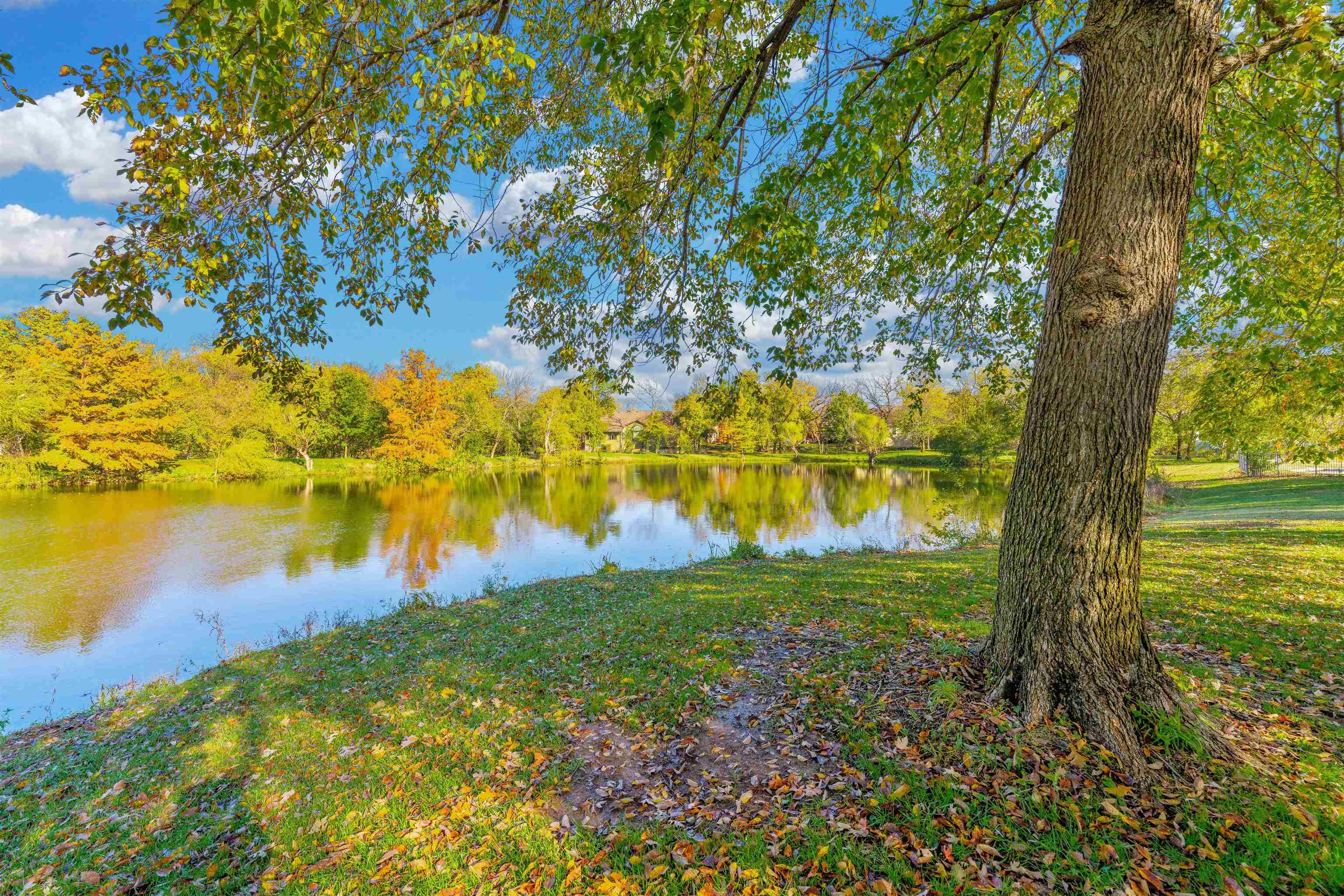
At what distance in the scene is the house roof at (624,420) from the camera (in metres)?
78.6

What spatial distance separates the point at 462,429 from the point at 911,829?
52.0m

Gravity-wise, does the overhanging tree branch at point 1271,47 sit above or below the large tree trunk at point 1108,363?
above

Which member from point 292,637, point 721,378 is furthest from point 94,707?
point 721,378

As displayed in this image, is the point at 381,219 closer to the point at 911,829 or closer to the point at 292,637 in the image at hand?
the point at 911,829

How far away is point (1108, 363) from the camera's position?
2975 millimetres

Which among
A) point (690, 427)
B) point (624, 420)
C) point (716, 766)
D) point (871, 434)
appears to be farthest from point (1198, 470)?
point (624, 420)

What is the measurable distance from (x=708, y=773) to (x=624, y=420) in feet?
268

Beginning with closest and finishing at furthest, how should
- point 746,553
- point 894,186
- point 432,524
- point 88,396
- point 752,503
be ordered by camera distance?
point 894,186 → point 746,553 → point 432,524 → point 752,503 → point 88,396

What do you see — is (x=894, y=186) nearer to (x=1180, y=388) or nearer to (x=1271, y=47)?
(x=1271, y=47)

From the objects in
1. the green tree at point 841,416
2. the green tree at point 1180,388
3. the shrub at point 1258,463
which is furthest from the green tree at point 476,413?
the shrub at point 1258,463

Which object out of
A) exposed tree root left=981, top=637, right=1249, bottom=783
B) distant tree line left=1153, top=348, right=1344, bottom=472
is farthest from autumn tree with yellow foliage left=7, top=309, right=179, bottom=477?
distant tree line left=1153, top=348, right=1344, bottom=472

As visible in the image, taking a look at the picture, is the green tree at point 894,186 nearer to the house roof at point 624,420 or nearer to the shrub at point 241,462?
the shrub at point 241,462

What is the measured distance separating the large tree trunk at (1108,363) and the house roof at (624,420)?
7110 centimetres

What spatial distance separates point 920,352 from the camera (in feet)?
24.3
